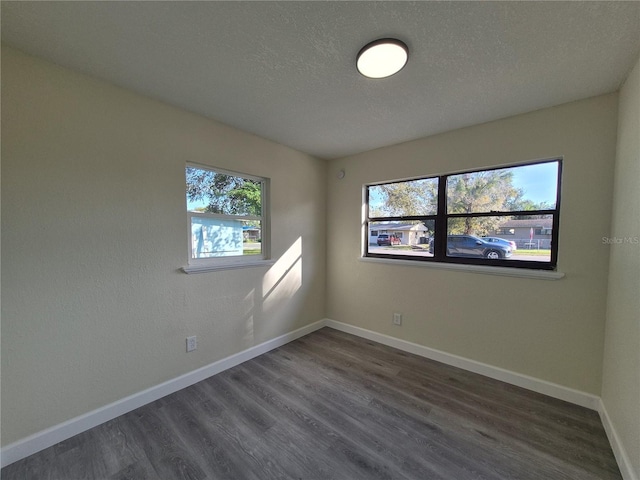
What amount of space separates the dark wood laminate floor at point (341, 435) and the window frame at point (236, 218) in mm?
1081

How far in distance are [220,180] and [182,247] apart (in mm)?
766

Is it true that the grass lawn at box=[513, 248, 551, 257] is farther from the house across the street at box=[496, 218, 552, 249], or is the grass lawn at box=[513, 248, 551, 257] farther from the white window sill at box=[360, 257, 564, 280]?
the white window sill at box=[360, 257, 564, 280]

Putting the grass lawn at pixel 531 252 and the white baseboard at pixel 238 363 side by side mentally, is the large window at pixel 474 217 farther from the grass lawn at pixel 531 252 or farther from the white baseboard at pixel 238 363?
the white baseboard at pixel 238 363

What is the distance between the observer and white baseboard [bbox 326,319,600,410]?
1972 mm

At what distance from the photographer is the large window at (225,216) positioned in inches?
90.0

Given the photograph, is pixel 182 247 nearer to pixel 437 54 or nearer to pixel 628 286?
pixel 437 54

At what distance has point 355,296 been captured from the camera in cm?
336

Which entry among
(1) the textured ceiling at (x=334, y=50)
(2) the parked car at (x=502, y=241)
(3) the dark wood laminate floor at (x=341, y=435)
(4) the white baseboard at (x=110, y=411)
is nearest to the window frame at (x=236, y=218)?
(1) the textured ceiling at (x=334, y=50)

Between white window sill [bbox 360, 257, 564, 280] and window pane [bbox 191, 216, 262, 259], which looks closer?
white window sill [bbox 360, 257, 564, 280]

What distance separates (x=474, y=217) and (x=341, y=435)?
2.26 meters

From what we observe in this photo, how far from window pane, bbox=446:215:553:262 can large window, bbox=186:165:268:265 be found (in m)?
2.13

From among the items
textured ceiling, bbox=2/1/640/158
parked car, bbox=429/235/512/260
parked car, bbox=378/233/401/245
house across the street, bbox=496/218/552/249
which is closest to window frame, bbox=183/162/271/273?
textured ceiling, bbox=2/1/640/158

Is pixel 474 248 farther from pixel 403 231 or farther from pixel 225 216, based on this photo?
pixel 225 216

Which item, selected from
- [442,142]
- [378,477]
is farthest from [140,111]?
[378,477]
